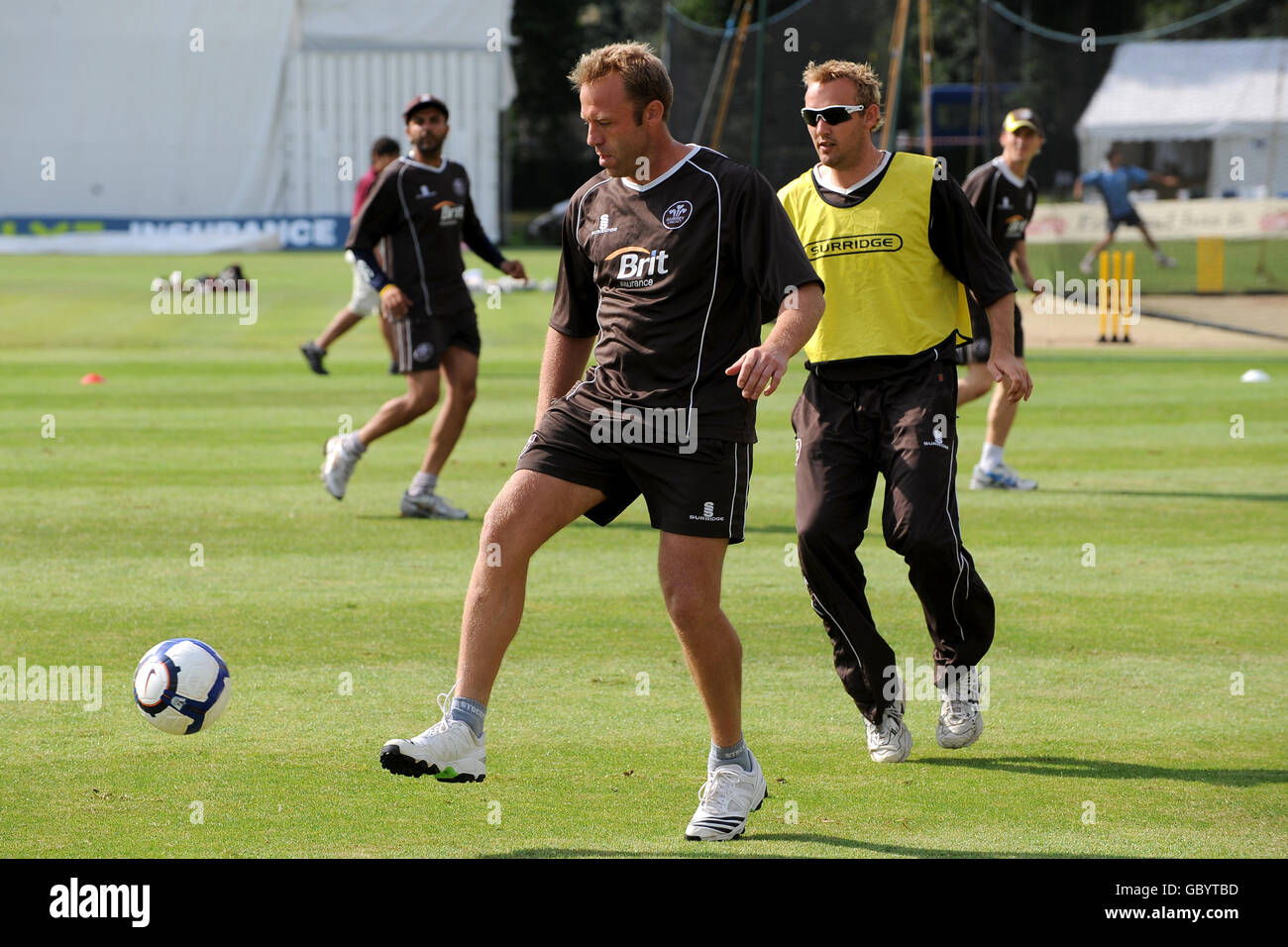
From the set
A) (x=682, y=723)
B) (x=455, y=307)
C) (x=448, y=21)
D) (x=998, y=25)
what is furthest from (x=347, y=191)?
(x=682, y=723)

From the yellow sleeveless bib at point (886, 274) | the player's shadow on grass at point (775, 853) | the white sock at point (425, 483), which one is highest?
the yellow sleeveless bib at point (886, 274)

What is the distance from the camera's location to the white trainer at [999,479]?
11.6 m

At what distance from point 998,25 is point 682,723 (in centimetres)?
2692

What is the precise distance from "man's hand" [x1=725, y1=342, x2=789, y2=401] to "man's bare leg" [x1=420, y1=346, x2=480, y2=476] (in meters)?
5.97

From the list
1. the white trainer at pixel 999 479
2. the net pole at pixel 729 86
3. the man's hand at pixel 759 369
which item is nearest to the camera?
the man's hand at pixel 759 369

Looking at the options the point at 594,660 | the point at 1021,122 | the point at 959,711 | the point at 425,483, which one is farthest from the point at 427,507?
the point at 959,711

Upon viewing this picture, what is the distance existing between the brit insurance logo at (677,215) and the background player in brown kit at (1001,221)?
6240 mm

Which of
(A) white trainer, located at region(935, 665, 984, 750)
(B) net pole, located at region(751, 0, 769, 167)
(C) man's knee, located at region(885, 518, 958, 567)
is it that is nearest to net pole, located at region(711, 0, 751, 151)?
(B) net pole, located at region(751, 0, 769, 167)

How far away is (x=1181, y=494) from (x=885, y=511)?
6.26 metres

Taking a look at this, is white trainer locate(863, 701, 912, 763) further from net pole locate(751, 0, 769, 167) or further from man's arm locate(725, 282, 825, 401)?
net pole locate(751, 0, 769, 167)

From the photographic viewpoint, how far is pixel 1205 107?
105 feet

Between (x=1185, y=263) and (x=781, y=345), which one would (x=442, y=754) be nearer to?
(x=781, y=345)

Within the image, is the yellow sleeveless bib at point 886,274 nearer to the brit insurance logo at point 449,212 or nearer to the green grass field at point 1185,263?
the brit insurance logo at point 449,212

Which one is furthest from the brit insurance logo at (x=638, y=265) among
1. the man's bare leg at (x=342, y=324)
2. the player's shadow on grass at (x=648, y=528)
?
the man's bare leg at (x=342, y=324)
